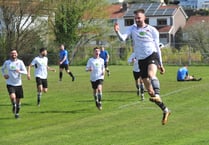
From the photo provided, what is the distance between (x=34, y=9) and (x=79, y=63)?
13.3 meters

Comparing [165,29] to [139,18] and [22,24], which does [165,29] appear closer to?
[22,24]

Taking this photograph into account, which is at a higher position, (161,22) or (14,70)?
(161,22)

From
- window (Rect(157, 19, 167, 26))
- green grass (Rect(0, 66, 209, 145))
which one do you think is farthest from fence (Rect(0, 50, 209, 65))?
window (Rect(157, 19, 167, 26))

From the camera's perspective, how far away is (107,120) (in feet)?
57.4

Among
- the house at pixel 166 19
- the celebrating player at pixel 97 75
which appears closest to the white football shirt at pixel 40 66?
the celebrating player at pixel 97 75

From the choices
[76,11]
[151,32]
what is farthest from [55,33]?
[151,32]

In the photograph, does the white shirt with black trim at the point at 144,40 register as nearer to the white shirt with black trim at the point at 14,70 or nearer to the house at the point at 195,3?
the white shirt with black trim at the point at 14,70

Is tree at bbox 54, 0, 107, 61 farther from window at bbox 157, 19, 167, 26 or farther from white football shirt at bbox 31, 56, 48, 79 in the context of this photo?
white football shirt at bbox 31, 56, 48, 79

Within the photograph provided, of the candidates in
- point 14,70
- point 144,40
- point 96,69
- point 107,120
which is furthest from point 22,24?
point 144,40

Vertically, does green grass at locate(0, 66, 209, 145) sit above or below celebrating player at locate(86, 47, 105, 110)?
below

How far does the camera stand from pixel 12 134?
1580cm

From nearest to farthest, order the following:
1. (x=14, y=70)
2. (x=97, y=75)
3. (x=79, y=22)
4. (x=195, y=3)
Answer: (x=14, y=70)
(x=97, y=75)
(x=79, y=22)
(x=195, y=3)

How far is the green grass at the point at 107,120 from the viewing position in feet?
46.7

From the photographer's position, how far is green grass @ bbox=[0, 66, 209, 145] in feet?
46.7
